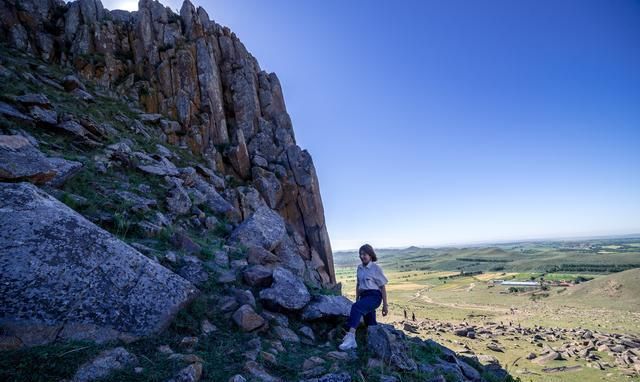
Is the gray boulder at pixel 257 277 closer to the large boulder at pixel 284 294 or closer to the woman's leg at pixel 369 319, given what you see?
the large boulder at pixel 284 294

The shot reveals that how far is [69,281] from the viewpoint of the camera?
573 cm

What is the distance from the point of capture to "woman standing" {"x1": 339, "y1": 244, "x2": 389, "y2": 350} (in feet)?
27.8

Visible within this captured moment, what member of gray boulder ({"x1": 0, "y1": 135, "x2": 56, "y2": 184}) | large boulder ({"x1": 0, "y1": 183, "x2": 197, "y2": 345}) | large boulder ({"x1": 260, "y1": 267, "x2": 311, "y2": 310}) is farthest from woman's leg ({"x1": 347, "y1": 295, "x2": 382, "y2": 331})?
gray boulder ({"x1": 0, "y1": 135, "x2": 56, "y2": 184})

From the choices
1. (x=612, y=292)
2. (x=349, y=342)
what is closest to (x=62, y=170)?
(x=349, y=342)

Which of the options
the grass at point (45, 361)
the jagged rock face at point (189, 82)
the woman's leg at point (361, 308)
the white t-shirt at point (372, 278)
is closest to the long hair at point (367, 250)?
the white t-shirt at point (372, 278)

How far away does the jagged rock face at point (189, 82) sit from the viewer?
86.6 feet

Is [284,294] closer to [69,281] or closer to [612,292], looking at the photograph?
[69,281]

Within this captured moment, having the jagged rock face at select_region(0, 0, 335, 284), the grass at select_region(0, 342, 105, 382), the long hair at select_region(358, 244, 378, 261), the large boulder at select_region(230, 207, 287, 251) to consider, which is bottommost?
the grass at select_region(0, 342, 105, 382)

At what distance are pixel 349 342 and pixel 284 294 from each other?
2.26 meters

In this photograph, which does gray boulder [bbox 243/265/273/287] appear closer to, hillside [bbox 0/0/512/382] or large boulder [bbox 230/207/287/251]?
hillside [bbox 0/0/512/382]

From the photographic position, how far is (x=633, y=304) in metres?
77.9

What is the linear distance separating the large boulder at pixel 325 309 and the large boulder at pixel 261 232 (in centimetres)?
477

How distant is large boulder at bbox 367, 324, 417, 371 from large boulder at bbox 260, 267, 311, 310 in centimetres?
220

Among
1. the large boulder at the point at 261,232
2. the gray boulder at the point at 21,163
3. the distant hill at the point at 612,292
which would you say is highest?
the gray boulder at the point at 21,163
